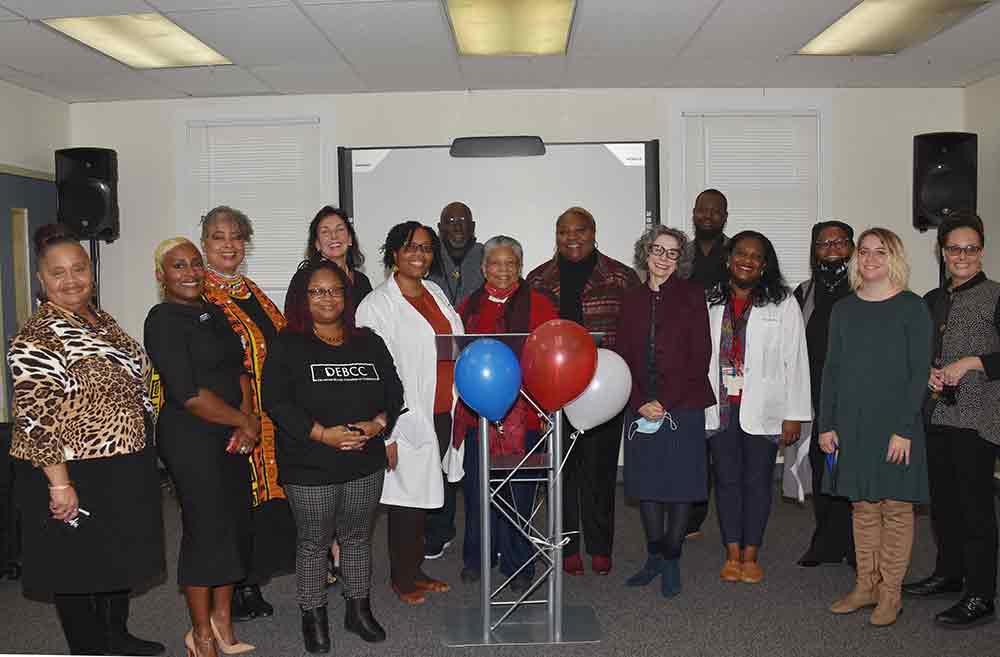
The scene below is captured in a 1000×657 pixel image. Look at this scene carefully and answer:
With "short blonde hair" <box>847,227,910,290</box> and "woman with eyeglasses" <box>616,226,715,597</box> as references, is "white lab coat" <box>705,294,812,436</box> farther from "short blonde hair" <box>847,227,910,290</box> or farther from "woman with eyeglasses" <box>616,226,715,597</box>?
"short blonde hair" <box>847,227,910,290</box>

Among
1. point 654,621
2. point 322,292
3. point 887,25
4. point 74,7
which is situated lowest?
point 654,621

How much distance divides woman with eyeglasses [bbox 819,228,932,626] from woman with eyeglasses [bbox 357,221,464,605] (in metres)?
1.59

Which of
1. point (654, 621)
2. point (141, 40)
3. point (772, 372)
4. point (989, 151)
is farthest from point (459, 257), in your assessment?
point (989, 151)

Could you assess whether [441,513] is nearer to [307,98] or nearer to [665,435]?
[665,435]

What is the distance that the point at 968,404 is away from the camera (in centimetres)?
328

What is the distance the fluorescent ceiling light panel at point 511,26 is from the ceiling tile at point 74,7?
1576 millimetres

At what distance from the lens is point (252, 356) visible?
3176 millimetres

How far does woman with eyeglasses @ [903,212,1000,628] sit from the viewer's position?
326 centimetres

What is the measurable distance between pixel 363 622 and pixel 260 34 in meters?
3.23

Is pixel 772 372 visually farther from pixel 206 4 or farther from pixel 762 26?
pixel 206 4

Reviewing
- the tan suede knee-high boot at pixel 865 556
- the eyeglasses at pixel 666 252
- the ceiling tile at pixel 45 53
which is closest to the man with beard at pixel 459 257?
the eyeglasses at pixel 666 252

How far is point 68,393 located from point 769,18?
154 inches

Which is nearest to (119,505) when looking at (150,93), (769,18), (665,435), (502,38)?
(665,435)

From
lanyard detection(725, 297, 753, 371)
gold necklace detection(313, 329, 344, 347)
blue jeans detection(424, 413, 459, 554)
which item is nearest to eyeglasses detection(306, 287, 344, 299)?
gold necklace detection(313, 329, 344, 347)
